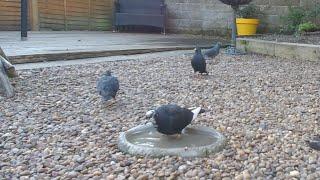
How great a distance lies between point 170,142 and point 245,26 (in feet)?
18.9

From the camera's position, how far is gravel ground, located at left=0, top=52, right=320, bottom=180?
2066 mm

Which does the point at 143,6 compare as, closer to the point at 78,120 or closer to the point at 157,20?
the point at 157,20

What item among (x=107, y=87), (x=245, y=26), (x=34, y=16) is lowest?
(x=107, y=87)

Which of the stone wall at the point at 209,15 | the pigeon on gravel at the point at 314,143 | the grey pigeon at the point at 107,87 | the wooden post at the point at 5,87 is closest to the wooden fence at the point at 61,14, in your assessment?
the stone wall at the point at 209,15

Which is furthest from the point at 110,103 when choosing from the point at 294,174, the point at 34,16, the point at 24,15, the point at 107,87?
the point at 34,16

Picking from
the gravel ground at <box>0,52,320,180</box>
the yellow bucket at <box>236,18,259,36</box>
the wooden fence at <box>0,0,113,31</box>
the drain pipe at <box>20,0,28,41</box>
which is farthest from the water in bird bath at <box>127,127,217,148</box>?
the wooden fence at <box>0,0,113,31</box>

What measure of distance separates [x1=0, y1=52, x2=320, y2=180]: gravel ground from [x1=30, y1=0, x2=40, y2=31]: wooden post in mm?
4011

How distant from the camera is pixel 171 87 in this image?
157 inches

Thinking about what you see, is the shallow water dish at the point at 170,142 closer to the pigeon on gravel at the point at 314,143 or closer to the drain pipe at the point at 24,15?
the pigeon on gravel at the point at 314,143

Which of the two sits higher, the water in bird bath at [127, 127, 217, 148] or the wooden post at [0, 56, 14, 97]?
the wooden post at [0, 56, 14, 97]

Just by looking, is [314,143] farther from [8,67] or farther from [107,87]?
[8,67]

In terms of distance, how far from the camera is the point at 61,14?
9211 mm

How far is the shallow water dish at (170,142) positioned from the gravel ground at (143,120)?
4cm

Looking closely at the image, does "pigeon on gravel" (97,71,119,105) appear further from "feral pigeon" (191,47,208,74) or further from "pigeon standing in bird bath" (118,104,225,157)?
"feral pigeon" (191,47,208,74)
